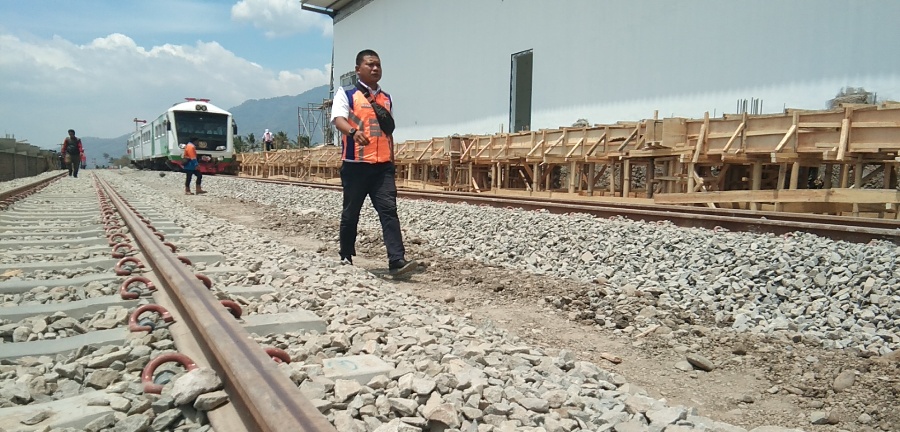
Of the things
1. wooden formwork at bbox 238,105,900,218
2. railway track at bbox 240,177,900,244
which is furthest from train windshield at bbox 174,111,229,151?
A: railway track at bbox 240,177,900,244

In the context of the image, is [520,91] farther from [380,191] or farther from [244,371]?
[244,371]

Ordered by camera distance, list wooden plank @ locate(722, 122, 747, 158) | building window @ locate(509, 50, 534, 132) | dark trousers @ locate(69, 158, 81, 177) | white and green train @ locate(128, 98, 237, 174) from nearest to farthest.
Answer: wooden plank @ locate(722, 122, 747, 158), dark trousers @ locate(69, 158, 81, 177), white and green train @ locate(128, 98, 237, 174), building window @ locate(509, 50, 534, 132)

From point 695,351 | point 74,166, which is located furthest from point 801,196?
point 74,166

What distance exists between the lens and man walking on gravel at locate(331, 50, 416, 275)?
5.02 meters

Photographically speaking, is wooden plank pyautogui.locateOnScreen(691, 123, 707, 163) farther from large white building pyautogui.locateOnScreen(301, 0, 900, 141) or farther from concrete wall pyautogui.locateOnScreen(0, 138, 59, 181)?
concrete wall pyautogui.locateOnScreen(0, 138, 59, 181)

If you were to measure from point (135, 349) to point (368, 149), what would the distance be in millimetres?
2916

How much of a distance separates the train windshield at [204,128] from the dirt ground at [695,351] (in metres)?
23.7

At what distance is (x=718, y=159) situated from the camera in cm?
1127

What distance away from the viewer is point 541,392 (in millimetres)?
2336

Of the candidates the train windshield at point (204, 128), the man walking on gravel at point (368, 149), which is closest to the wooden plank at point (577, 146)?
the man walking on gravel at point (368, 149)

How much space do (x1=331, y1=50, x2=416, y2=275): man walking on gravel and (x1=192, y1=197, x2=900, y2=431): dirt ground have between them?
24.0 inches

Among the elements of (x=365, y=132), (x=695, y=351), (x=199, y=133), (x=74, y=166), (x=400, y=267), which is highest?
(x=199, y=133)

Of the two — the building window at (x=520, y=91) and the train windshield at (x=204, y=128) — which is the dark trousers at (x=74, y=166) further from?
the building window at (x=520, y=91)

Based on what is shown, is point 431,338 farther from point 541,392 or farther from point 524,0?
point 524,0
